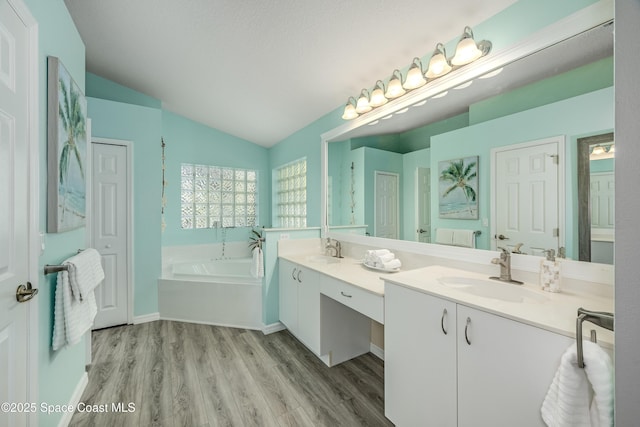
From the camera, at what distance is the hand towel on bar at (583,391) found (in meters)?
0.71

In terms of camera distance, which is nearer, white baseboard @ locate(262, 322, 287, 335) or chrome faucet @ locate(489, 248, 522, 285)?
chrome faucet @ locate(489, 248, 522, 285)

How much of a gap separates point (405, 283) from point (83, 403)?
87.1 inches

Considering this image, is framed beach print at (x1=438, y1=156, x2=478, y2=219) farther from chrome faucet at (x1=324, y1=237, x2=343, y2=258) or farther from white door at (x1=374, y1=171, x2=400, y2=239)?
chrome faucet at (x1=324, y1=237, x2=343, y2=258)

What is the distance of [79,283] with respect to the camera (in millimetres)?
1428

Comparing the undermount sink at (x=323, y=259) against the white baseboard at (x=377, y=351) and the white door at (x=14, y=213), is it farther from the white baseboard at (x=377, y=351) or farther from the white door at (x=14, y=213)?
the white door at (x=14, y=213)

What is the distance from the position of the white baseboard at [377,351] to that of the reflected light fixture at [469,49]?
219cm

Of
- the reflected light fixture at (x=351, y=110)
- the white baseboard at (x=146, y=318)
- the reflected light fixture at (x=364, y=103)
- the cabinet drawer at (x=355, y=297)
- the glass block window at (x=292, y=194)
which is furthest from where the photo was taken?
the glass block window at (x=292, y=194)

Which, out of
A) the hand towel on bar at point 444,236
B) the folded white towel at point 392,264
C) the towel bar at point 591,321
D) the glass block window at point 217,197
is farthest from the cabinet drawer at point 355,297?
the glass block window at point 217,197

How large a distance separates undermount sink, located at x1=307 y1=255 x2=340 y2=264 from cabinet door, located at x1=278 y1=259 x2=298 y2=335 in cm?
20

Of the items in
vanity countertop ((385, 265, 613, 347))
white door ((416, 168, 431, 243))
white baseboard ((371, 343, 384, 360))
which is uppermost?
white door ((416, 168, 431, 243))

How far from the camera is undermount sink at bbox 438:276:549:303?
4.04 feet

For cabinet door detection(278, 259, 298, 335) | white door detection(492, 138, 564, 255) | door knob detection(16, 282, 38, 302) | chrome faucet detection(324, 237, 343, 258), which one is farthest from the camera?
chrome faucet detection(324, 237, 343, 258)

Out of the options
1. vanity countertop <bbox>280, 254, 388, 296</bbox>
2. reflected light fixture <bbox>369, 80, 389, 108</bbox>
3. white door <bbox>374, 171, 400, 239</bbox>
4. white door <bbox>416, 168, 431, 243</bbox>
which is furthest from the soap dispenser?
reflected light fixture <bbox>369, 80, 389, 108</bbox>

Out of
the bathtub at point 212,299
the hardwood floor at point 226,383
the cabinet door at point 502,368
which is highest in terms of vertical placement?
the cabinet door at point 502,368
